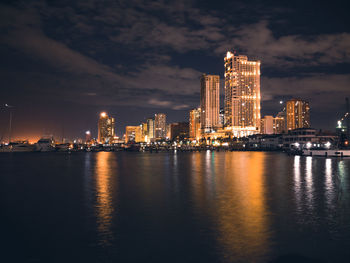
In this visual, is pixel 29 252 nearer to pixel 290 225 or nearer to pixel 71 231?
pixel 71 231

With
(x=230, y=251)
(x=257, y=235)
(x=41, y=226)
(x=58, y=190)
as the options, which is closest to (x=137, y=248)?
(x=230, y=251)

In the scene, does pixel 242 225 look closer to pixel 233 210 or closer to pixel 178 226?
pixel 178 226

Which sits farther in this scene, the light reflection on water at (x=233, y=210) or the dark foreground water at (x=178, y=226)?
the light reflection on water at (x=233, y=210)

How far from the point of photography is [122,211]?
63.3 ft

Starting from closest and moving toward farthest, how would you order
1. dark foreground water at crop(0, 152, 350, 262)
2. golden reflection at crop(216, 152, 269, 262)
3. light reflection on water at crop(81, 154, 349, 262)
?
dark foreground water at crop(0, 152, 350, 262) → golden reflection at crop(216, 152, 269, 262) → light reflection on water at crop(81, 154, 349, 262)

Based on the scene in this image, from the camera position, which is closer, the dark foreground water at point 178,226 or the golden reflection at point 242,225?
the dark foreground water at point 178,226

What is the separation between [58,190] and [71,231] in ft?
52.3

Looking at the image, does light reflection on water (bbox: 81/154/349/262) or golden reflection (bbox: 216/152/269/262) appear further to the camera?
light reflection on water (bbox: 81/154/349/262)

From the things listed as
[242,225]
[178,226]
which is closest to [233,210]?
[242,225]

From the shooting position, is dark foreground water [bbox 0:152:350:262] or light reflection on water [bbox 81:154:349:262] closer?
dark foreground water [bbox 0:152:350:262]

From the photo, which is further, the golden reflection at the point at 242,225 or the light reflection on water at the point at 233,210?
the light reflection on water at the point at 233,210

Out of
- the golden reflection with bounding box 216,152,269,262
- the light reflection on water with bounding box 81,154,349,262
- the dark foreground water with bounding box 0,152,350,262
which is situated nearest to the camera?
the dark foreground water with bounding box 0,152,350,262

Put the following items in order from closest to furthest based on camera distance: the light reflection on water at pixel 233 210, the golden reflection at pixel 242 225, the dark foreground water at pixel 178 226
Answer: the dark foreground water at pixel 178 226
the golden reflection at pixel 242 225
the light reflection on water at pixel 233 210

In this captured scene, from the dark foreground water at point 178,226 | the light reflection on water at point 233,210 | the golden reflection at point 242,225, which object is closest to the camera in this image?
the dark foreground water at point 178,226
